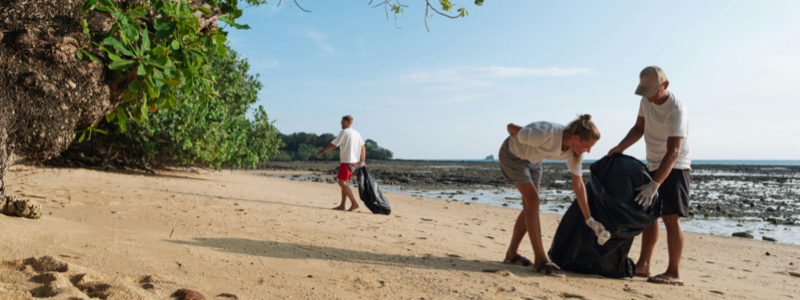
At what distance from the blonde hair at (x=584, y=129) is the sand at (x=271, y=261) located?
1110mm

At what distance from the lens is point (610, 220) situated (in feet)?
12.1

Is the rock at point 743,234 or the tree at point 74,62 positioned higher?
the tree at point 74,62

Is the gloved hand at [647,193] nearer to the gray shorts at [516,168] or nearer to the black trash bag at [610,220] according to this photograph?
the black trash bag at [610,220]

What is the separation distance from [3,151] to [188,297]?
5.05ft

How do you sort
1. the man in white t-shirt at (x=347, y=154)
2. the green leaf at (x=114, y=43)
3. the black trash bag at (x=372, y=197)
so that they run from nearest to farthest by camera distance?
1. the green leaf at (x=114, y=43)
2. the black trash bag at (x=372, y=197)
3. the man in white t-shirt at (x=347, y=154)

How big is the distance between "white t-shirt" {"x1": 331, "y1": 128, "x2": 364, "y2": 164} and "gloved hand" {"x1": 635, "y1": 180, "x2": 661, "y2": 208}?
15.4 feet

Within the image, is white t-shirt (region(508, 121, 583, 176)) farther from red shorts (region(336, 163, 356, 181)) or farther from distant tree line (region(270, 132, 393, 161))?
distant tree line (region(270, 132, 393, 161))

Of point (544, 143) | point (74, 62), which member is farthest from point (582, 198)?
point (74, 62)

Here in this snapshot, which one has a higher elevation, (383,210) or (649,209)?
(649,209)

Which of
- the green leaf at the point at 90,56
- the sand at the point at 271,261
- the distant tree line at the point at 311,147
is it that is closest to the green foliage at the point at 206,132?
the sand at the point at 271,261

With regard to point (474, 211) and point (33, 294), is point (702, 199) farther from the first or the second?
point (33, 294)

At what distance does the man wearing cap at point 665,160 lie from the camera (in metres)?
3.62

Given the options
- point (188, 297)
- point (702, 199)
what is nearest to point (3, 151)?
point (188, 297)

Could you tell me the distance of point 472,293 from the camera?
291 cm
